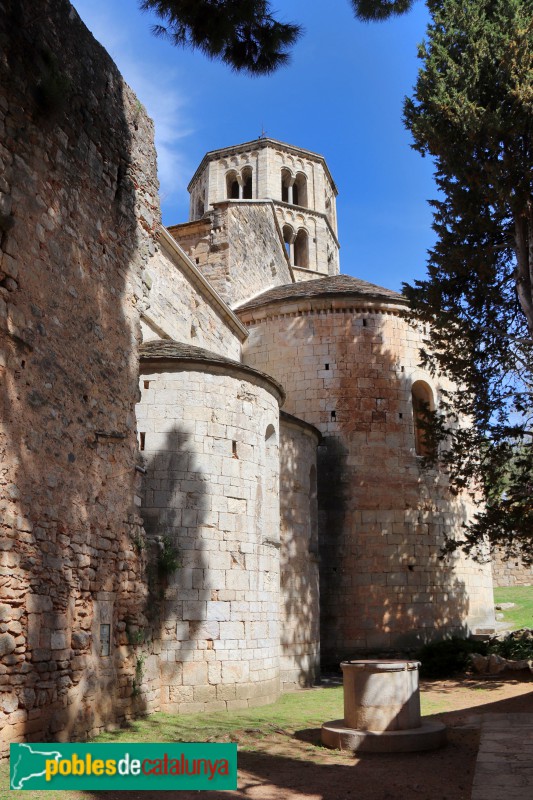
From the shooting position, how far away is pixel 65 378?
306 inches

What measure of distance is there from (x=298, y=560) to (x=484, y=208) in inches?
296

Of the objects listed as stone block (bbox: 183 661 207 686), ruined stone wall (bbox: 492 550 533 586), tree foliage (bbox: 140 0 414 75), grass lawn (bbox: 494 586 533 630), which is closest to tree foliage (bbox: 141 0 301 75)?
tree foliage (bbox: 140 0 414 75)

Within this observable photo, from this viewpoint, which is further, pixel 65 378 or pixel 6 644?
pixel 65 378

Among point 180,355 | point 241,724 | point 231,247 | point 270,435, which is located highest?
point 231,247

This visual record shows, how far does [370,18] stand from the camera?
10734 mm

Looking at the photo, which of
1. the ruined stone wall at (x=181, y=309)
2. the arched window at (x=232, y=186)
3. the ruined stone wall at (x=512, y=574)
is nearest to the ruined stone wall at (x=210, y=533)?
the ruined stone wall at (x=181, y=309)

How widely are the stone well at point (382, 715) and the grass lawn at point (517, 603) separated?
1192cm

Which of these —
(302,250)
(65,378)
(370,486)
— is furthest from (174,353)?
(302,250)

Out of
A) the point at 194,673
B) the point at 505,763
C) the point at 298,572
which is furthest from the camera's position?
the point at 298,572

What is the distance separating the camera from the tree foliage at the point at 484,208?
37.4 ft

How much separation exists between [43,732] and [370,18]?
1035cm

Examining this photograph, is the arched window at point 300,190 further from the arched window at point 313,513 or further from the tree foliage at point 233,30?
the tree foliage at point 233,30

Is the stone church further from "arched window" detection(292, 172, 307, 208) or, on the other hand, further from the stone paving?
"arched window" detection(292, 172, 307, 208)

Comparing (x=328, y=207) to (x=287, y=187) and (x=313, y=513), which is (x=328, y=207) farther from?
(x=313, y=513)
